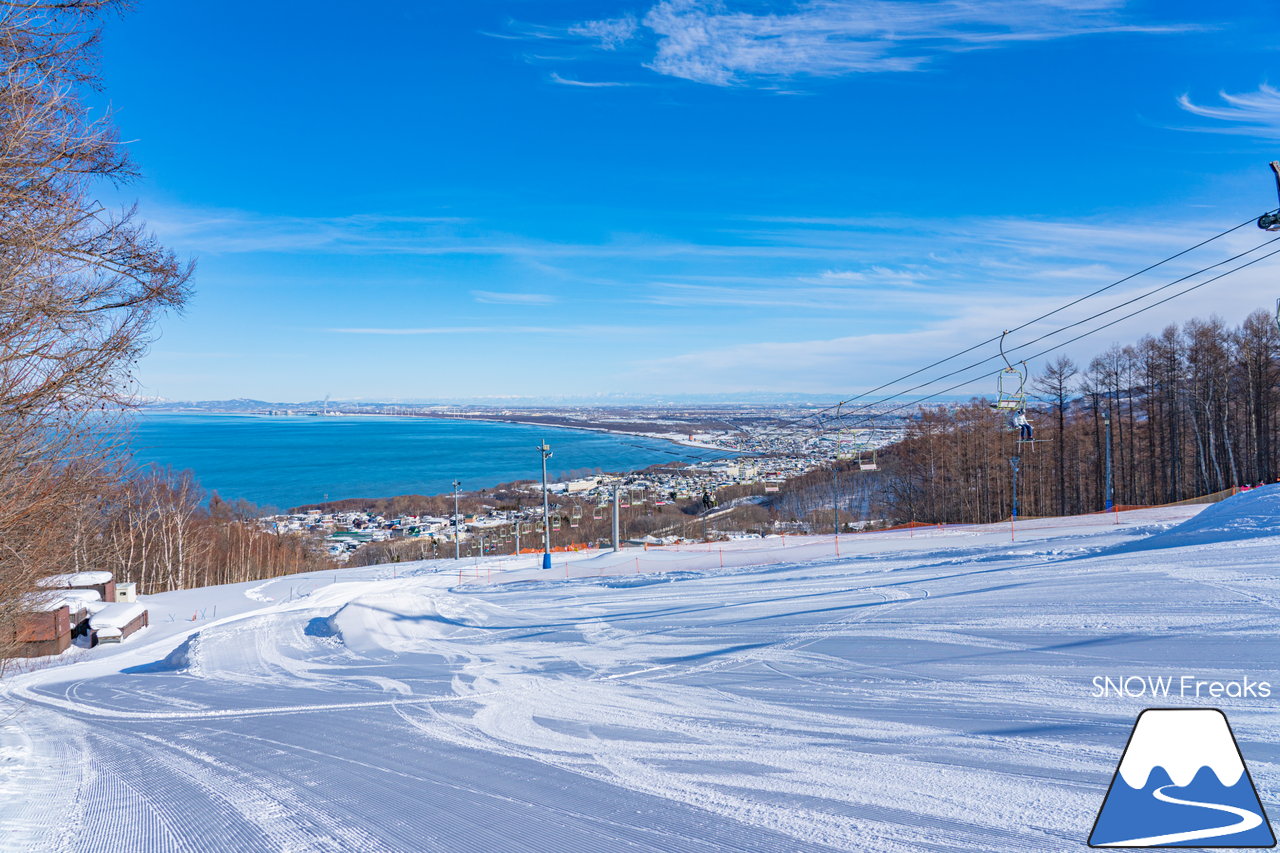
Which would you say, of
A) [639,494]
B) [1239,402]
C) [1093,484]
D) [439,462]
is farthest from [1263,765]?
[439,462]

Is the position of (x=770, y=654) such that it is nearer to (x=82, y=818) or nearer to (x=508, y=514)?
(x=82, y=818)

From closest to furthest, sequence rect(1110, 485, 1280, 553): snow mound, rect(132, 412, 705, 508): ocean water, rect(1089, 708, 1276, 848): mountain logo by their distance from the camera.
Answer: rect(1089, 708, 1276, 848): mountain logo < rect(1110, 485, 1280, 553): snow mound < rect(132, 412, 705, 508): ocean water

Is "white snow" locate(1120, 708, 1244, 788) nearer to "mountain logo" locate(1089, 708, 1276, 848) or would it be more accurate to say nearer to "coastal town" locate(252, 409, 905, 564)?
"mountain logo" locate(1089, 708, 1276, 848)

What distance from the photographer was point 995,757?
472cm

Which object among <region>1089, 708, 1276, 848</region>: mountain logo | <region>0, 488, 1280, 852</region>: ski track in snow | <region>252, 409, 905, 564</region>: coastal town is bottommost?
<region>252, 409, 905, 564</region>: coastal town

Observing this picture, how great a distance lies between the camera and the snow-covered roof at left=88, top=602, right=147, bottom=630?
1842cm

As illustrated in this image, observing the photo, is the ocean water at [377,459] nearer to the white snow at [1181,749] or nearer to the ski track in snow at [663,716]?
the ski track in snow at [663,716]

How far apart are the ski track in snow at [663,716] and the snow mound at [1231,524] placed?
5.2 inches

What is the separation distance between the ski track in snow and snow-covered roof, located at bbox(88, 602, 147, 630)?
603 cm

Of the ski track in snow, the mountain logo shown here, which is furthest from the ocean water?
the mountain logo

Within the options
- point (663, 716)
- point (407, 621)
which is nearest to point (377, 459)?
point (407, 621)

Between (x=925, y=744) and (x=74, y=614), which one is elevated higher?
(x=925, y=744)

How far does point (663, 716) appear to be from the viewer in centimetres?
634

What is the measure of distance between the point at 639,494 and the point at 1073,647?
67526 mm
